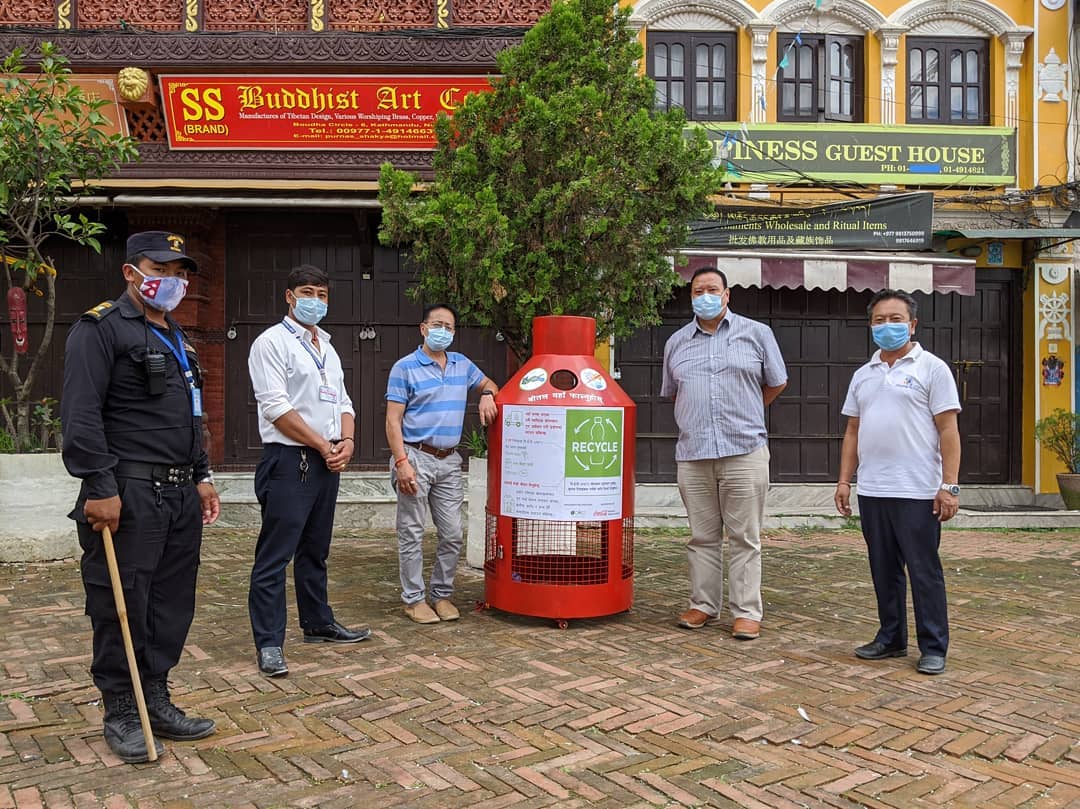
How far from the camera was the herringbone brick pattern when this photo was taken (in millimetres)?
3221

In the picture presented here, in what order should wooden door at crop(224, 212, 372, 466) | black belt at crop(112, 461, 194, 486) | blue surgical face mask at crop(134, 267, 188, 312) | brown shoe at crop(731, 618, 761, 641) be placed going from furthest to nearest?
wooden door at crop(224, 212, 372, 466), brown shoe at crop(731, 618, 761, 641), blue surgical face mask at crop(134, 267, 188, 312), black belt at crop(112, 461, 194, 486)

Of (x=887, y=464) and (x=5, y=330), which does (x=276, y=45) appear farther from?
(x=887, y=464)

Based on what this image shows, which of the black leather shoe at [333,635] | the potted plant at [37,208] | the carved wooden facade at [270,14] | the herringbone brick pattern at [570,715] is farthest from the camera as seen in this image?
the carved wooden facade at [270,14]

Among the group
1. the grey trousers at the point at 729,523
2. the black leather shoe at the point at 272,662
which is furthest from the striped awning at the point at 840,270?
the black leather shoe at the point at 272,662

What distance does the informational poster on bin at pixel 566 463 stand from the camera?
530cm

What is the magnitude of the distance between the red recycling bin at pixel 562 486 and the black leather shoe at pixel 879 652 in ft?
4.66

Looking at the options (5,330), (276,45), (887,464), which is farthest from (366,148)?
(887,464)

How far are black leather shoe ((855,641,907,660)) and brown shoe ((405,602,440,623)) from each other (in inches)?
95.7

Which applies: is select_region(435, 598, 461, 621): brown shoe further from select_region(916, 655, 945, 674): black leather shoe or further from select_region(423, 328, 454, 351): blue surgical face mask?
select_region(916, 655, 945, 674): black leather shoe

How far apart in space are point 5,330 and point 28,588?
17.8 feet

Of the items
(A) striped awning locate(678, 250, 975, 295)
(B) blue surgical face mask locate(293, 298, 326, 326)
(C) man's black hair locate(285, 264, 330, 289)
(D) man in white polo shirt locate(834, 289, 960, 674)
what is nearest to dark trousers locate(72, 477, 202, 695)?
(B) blue surgical face mask locate(293, 298, 326, 326)

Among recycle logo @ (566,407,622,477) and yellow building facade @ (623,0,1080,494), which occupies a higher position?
yellow building facade @ (623,0,1080,494)

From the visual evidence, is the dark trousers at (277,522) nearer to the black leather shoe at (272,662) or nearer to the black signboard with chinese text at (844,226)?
the black leather shoe at (272,662)

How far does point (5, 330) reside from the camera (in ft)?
34.9
